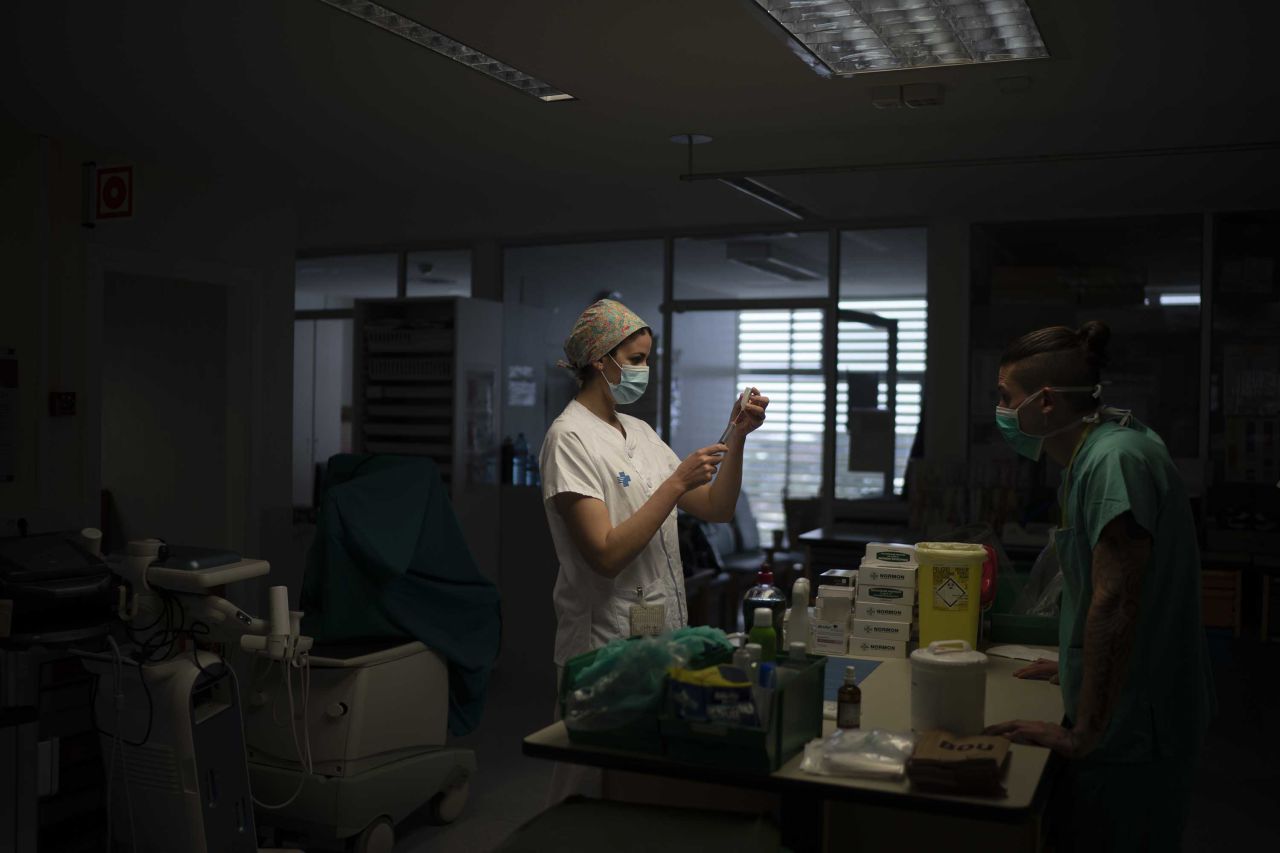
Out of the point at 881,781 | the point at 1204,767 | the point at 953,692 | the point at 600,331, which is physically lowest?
the point at 1204,767

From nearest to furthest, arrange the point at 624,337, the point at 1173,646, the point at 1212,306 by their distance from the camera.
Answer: the point at 1173,646 < the point at 624,337 < the point at 1212,306

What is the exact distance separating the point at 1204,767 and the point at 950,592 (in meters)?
2.65

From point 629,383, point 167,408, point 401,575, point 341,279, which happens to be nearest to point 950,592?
point 629,383

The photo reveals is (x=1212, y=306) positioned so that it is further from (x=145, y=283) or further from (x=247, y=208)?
(x=145, y=283)

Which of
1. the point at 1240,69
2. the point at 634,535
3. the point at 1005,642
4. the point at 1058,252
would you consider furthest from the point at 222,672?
the point at 1058,252

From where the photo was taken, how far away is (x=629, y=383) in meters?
2.96

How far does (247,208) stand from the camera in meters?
6.31

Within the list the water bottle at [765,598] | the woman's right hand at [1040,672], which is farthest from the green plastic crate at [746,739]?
the woman's right hand at [1040,672]

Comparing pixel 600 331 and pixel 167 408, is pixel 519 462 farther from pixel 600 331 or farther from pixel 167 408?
pixel 600 331

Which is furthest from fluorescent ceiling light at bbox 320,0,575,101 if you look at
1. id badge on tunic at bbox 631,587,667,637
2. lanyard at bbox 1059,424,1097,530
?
lanyard at bbox 1059,424,1097,530

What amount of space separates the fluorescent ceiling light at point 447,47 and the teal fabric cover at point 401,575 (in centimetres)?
144

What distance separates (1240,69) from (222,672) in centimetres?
390

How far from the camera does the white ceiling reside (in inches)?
145

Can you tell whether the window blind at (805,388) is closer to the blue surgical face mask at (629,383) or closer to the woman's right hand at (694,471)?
the blue surgical face mask at (629,383)
